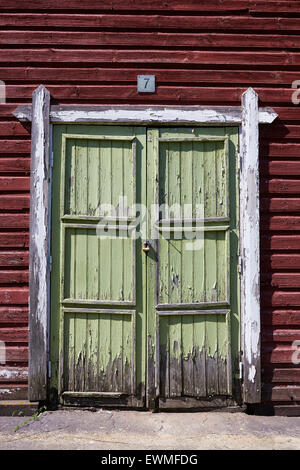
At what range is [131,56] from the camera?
4.24 meters

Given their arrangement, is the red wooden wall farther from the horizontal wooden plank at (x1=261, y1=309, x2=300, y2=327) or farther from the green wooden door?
the green wooden door

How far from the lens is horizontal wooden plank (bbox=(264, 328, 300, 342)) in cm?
417

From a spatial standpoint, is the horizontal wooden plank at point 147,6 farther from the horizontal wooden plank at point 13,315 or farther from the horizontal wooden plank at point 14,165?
the horizontal wooden plank at point 13,315

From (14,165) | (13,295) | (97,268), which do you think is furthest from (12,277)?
(14,165)

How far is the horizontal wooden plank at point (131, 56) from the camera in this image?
4.23 m

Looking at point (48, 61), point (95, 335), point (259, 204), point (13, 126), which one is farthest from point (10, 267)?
point (259, 204)

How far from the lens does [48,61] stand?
13.9 feet

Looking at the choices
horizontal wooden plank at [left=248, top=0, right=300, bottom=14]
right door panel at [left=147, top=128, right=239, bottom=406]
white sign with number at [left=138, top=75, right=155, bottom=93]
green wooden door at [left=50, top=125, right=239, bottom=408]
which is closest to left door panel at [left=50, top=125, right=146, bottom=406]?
green wooden door at [left=50, top=125, right=239, bottom=408]

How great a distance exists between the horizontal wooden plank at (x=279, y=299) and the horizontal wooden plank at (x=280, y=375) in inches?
22.0

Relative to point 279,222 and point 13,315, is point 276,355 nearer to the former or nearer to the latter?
point 279,222

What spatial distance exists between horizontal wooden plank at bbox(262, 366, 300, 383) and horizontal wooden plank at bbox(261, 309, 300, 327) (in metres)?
0.39

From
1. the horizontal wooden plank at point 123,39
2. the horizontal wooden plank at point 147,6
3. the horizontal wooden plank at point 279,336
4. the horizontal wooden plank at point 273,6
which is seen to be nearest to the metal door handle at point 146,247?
the horizontal wooden plank at point 279,336

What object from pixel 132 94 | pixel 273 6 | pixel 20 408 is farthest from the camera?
pixel 273 6

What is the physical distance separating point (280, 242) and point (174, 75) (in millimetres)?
1772
